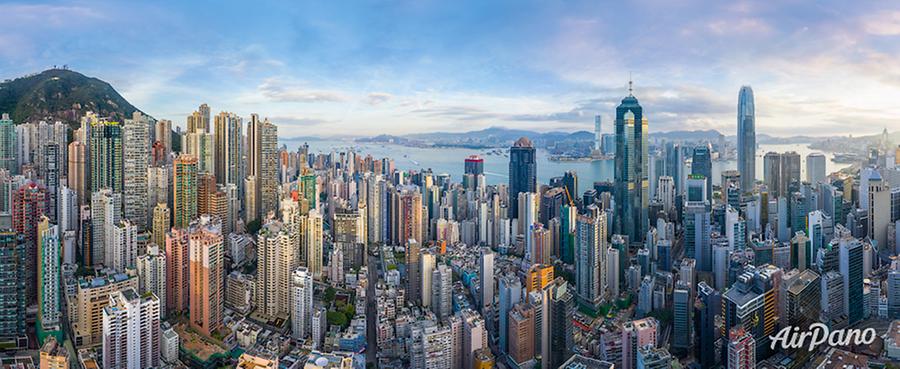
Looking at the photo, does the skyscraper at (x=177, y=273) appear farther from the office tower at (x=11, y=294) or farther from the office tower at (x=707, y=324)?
the office tower at (x=707, y=324)

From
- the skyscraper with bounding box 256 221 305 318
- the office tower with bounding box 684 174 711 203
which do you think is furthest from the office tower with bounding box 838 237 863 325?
the skyscraper with bounding box 256 221 305 318

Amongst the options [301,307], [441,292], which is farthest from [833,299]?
[301,307]

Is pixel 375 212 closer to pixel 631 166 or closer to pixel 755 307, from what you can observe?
pixel 631 166

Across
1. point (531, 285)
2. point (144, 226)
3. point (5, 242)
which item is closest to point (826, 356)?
point (531, 285)

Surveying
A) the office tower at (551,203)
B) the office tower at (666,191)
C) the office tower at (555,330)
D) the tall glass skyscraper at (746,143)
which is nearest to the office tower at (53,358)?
the office tower at (555,330)

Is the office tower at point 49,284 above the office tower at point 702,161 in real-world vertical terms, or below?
below

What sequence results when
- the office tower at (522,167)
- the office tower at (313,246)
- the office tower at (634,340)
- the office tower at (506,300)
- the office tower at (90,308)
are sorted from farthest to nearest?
the office tower at (522,167) < the office tower at (313,246) < the office tower at (506,300) < the office tower at (90,308) < the office tower at (634,340)
